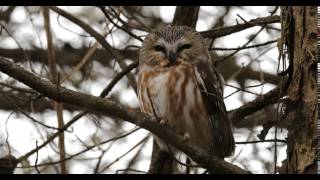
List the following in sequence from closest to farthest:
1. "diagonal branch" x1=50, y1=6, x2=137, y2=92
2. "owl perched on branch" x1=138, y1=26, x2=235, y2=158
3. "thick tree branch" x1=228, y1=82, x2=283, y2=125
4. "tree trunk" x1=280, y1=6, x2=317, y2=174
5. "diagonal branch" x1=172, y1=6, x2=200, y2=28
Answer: "tree trunk" x1=280, y1=6, x2=317, y2=174, "thick tree branch" x1=228, y1=82, x2=283, y2=125, "owl perched on branch" x1=138, y1=26, x2=235, y2=158, "diagonal branch" x1=50, y1=6, x2=137, y2=92, "diagonal branch" x1=172, y1=6, x2=200, y2=28

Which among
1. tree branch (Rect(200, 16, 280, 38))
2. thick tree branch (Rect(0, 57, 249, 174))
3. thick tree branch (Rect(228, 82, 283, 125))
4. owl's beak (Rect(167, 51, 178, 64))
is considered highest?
tree branch (Rect(200, 16, 280, 38))

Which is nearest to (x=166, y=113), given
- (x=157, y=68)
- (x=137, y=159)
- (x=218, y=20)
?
(x=157, y=68)

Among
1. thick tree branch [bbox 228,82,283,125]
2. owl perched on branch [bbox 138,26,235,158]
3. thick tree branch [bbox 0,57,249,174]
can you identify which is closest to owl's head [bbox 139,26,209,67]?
owl perched on branch [bbox 138,26,235,158]

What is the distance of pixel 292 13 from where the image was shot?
3572mm

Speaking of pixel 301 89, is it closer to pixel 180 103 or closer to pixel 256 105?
pixel 256 105

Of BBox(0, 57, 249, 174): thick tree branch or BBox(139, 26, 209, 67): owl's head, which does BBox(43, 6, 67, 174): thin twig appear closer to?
BBox(139, 26, 209, 67): owl's head

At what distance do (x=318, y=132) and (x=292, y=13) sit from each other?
2.35 feet

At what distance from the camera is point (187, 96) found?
16.3 feet

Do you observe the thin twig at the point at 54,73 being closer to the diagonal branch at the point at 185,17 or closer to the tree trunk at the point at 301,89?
the diagonal branch at the point at 185,17

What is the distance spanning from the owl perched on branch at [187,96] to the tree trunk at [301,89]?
1.27 m

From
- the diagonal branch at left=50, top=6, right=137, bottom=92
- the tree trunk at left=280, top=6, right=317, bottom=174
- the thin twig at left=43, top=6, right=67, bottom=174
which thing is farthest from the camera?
the diagonal branch at left=50, top=6, right=137, bottom=92

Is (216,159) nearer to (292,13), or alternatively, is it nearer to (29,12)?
(292,13)

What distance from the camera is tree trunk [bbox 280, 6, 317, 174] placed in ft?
11.1

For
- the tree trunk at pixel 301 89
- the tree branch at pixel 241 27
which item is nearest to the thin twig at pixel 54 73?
the tree branch at pixel 241 27
